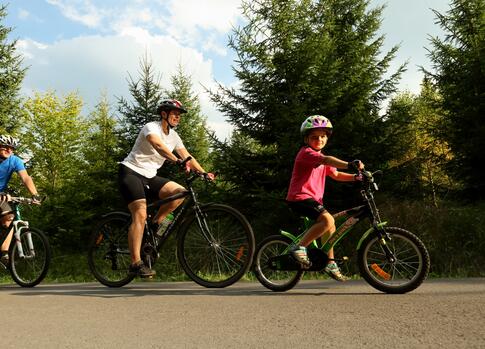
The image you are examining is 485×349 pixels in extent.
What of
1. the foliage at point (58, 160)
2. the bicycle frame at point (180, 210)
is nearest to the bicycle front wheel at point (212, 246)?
the bicycle frame at point (180, 210)

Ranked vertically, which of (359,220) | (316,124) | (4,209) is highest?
(316,124)

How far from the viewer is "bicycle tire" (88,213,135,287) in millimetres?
5605

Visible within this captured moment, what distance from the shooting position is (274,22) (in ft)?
Answer: 36.6

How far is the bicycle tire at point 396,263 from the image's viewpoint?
172 inches

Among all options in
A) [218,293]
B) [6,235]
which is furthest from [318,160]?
[6,235]

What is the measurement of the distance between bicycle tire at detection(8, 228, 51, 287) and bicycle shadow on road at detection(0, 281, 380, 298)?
0.36 meters

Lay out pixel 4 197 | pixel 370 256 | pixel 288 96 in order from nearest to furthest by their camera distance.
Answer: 1. pixel 370 256
2. pixel 4 197
3. pixel 288 96

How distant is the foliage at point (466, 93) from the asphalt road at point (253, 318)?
24.8 feet

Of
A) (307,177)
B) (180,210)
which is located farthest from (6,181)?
(307,177)

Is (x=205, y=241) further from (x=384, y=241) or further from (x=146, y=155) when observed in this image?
(x=384, y=241)

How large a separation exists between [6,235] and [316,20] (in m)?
9.35

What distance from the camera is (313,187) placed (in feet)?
16.4

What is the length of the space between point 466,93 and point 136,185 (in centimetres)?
963

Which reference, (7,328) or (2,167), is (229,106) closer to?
(2,167)
